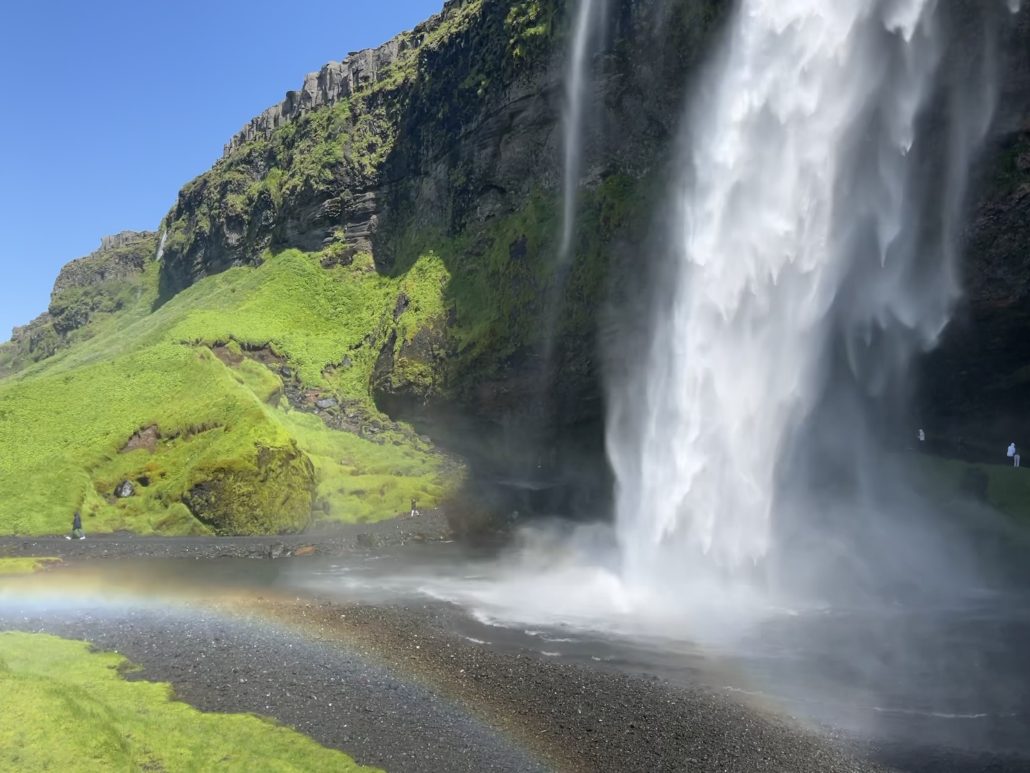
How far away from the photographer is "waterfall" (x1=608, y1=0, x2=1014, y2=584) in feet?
103

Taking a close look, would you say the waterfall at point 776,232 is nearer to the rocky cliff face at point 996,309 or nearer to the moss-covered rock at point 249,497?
the rocky cliff face at point 996,309

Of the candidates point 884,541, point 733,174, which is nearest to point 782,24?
point 733,174

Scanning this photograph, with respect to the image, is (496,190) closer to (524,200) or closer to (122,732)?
(524,200)

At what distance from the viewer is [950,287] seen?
3756 cm

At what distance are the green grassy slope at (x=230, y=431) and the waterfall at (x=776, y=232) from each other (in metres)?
18.3

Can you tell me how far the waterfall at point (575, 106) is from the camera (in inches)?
1997

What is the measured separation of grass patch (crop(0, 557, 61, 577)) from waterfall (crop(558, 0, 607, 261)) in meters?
Answer: 34.4

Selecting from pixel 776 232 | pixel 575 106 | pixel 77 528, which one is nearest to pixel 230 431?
pixel 77 528

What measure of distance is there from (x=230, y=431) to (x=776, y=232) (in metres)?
31.0

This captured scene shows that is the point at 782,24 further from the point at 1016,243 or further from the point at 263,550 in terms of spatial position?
the point at 263,550

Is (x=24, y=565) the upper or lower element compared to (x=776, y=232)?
lower

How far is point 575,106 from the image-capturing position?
51750 mm

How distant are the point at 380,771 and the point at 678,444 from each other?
2155 cm

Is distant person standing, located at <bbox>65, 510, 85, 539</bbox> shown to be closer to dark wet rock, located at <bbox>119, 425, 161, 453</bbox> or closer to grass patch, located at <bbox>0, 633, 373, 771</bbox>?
dark wet rock, located at <bbox>119, 425, 161, 453</bbox>
